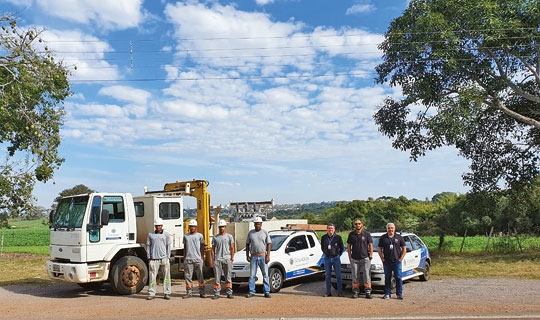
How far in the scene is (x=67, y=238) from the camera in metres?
12.2

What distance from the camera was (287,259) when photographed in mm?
12812

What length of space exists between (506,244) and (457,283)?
12.5 m

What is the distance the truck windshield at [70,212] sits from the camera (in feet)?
39.8

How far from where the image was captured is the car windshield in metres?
13.0

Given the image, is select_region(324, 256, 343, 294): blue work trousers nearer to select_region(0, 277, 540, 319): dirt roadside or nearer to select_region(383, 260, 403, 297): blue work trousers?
select_region(0, 277, 540, 319): dirt roadside

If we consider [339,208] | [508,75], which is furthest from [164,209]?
[339,208]

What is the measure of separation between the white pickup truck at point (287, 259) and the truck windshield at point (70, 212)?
3.98 metres

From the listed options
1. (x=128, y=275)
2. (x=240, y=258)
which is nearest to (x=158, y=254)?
(x=128, y=275)

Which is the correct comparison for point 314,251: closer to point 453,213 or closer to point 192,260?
point 192,260

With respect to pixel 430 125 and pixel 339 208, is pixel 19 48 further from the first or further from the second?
pixel 339 208

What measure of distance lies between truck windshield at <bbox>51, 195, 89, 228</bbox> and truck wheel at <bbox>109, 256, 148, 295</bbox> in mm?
1403

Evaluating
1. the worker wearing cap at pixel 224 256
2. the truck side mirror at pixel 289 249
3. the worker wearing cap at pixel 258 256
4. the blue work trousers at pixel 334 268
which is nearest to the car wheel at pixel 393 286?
the blue work trousers at pixel 334 268

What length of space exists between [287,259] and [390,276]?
2733 millimetres

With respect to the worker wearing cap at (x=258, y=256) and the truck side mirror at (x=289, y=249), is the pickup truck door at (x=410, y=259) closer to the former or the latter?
the truck side mirror at (x=289, y=249)
